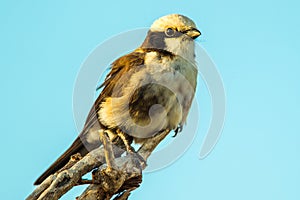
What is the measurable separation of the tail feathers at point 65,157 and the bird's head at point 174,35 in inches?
49.7

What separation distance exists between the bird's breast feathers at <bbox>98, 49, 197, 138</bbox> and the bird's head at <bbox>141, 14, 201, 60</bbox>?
14cm

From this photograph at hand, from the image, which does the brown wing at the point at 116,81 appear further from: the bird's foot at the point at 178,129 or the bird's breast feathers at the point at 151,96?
the bird's foot at the point at 178,129

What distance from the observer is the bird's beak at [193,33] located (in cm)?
571

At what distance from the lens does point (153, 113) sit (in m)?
5.38

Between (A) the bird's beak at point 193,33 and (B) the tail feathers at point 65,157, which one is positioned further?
(A) the bird's beak at point 193,33

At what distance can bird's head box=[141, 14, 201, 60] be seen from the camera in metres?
5.64

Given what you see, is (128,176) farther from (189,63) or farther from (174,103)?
(189,63)

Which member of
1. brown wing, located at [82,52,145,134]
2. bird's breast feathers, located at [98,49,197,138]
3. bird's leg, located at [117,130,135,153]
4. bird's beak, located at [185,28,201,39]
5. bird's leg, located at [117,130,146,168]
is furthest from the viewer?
bird's beak, located at [185,28,201,39]

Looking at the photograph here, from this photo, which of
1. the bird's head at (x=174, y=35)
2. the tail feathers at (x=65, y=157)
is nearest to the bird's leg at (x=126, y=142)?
the tail feathers at (x=65, y=157)

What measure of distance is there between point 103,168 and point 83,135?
4.12 ft

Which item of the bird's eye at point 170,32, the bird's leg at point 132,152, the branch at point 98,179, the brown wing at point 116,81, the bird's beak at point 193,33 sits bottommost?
the branch at point 98,179

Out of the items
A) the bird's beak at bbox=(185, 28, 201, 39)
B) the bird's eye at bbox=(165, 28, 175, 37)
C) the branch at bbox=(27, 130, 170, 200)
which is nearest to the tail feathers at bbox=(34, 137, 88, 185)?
the branch at bbox=(27, 130, 170, 200)

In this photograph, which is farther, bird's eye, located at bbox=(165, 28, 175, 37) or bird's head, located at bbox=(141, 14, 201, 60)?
bird's eye, located at bbox=(165, 28, 175, 37)

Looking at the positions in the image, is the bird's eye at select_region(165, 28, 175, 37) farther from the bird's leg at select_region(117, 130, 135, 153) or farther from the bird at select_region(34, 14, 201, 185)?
the bird's leg at select_region(117, 130, 135, 153)
